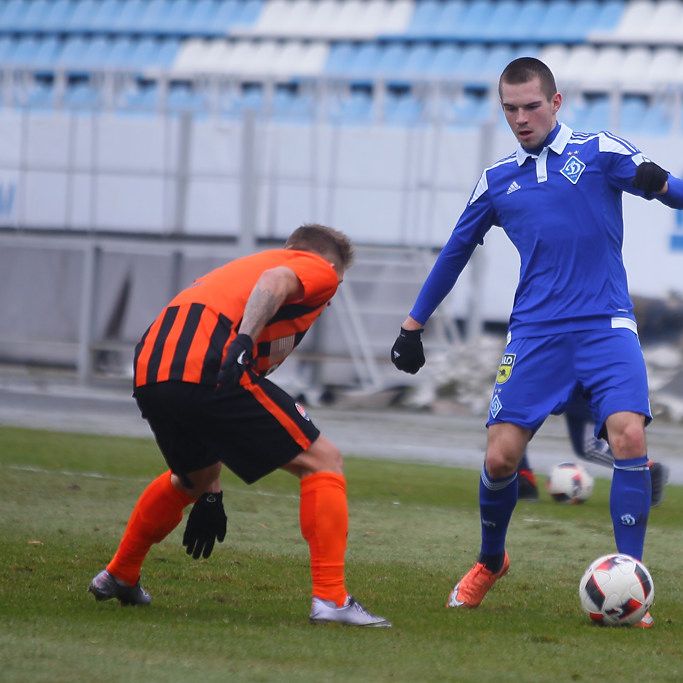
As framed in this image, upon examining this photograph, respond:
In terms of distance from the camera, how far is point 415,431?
1507 centimetres

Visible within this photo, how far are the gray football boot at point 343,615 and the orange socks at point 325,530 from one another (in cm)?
2

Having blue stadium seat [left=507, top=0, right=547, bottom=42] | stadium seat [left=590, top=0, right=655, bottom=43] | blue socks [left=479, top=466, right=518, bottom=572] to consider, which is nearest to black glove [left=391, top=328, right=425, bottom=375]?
blue socks [left=479, top=466, right=518, bottom=572]

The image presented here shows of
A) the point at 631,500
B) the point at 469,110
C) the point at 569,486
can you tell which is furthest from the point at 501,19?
the point at 631,500

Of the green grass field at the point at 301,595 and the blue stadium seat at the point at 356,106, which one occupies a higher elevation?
the blue stadium seat at the point at 356,106

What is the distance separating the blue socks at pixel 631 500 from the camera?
533 centimetres

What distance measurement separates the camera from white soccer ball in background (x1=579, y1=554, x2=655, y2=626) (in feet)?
16.7

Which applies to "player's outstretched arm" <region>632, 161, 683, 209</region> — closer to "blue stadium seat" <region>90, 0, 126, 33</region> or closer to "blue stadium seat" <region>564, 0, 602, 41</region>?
"blue stadium seat" <region>564, 0, 602, 41</region>

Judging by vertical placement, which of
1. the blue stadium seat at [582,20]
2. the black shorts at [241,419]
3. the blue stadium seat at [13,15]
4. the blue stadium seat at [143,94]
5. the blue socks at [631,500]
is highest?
the blue stadium seat at [582,20]

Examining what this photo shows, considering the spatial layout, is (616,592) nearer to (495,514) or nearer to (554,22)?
(495,514)

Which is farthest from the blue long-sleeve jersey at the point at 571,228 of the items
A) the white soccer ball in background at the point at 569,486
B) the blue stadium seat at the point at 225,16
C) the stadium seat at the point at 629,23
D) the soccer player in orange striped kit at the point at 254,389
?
the blue stadium seat at the point at 225,16

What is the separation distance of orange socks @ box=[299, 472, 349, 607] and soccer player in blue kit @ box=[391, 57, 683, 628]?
786 mm

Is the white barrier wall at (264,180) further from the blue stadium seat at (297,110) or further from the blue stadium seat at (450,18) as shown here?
the blue stadium seat at (450,18)

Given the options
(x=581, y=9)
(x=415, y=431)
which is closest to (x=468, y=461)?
(x=415, y=431)

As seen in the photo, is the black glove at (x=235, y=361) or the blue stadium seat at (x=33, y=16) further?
the blue stadium seat at (x=33, y=16)
